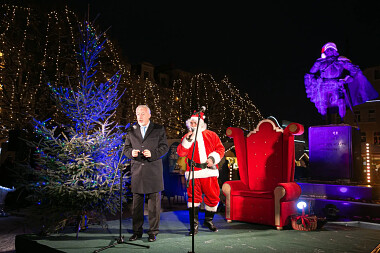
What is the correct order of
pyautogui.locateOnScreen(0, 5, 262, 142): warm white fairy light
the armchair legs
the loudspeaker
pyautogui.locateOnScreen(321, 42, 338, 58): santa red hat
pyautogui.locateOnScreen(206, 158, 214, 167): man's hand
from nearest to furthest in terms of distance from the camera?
pyautogui.locateOnScreen(206, 158, 214, 167): man's hand
the armchair legs
the loudspeaker
pyautogui.locateOnScreen(321, 42, 338, 58): santa red hat
pyautogui.locateOnScreen(0, 5, 262, 142): warm white fairy light

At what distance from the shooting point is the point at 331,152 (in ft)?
26.0

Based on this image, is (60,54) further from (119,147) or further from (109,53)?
(119,147)

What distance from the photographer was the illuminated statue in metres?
7.84

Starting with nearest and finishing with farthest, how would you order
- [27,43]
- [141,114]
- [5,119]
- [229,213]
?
[141,114], [229,213], [5,119], [27,43]

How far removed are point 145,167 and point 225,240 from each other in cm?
140

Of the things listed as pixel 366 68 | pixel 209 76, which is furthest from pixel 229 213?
pixel 366 68

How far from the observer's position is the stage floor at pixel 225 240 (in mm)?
3782

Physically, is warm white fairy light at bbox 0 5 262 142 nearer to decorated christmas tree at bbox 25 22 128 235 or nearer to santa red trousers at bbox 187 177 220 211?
decorated christmas tree at bbox 25 22 128 235

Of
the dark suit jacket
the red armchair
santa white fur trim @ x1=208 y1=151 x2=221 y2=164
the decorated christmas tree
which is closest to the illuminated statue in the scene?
the red armchair

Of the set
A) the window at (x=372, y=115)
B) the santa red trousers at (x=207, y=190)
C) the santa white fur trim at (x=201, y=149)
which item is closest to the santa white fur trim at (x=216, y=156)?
the santa white fur trim at (x=201, y=149)

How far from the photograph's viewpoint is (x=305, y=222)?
16.2 feet

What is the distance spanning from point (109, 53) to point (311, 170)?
949 centimetres

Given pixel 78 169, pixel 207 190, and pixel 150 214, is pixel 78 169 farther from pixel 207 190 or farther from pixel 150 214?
pixel 207 190

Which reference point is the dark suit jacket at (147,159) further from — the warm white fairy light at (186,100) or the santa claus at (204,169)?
the warm white fairy light at (186,100)
